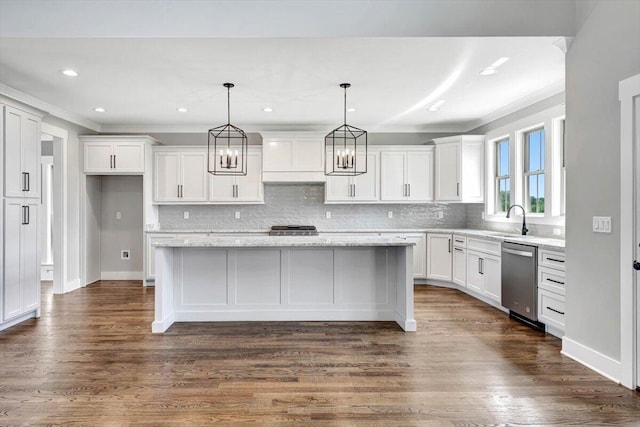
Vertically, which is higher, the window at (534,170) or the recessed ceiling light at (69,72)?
the recessed ceiling light at (69,72)

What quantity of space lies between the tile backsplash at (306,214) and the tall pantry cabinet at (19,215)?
246 cm

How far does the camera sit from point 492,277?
4848mm

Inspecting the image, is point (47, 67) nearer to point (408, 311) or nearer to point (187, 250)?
point (187, 250)

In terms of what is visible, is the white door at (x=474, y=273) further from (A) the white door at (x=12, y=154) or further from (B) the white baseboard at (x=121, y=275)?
(A) the white door at (x=12, y=154)

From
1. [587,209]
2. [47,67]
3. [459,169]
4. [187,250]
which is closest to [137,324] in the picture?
[187,250]

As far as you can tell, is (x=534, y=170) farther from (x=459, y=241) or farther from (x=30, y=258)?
(x=30, y=258)

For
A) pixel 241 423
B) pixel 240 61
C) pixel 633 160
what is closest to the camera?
pixel 241 423

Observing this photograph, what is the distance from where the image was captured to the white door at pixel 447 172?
6.20m

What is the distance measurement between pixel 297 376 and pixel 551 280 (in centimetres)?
258

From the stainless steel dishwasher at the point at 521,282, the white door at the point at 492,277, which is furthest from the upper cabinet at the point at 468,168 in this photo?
the stainless steel dishwasher at the point at 521,282

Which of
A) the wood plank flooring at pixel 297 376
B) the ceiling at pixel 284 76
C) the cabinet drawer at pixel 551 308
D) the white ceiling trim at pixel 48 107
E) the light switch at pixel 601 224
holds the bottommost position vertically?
the wood plank flooring at pixel 297 376

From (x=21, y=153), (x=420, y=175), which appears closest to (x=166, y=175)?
(x=21, y=153)

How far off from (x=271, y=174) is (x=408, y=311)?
133 inches

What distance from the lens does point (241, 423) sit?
222 cm
